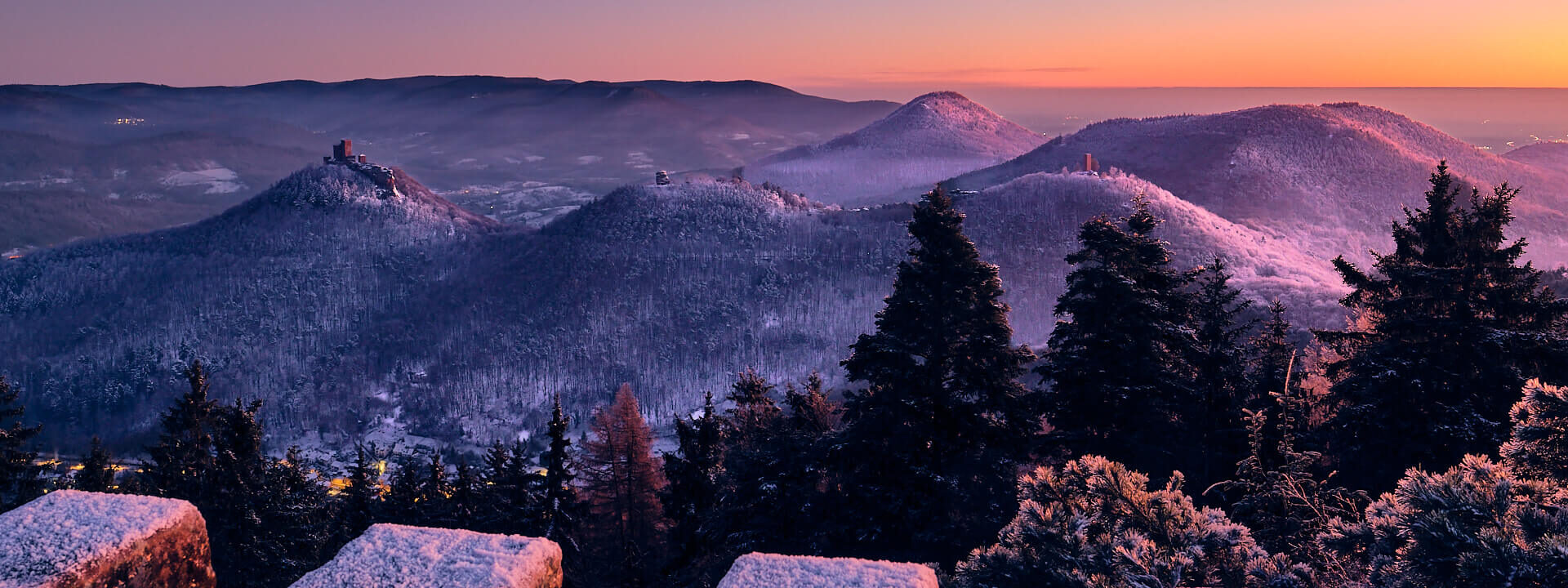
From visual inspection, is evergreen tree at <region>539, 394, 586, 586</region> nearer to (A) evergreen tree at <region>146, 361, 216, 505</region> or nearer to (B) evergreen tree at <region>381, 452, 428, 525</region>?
(B) evergreen tree at <region>381, 452, 428, 525</region>

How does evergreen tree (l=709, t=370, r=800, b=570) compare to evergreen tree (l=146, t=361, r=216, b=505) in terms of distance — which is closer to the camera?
evergreen tree (l=709, t=370, r=800, b=570)

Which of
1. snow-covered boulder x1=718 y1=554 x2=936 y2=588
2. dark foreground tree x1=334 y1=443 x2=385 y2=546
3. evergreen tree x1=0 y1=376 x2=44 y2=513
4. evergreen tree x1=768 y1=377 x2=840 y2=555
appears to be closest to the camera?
snow-covered boulder x1=718 y1=554 x2=936 y2=588

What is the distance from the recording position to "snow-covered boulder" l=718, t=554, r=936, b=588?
5.27 m

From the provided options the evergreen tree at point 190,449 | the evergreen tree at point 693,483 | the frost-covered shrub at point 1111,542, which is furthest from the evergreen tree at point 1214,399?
the evergreen tree at point 190,449

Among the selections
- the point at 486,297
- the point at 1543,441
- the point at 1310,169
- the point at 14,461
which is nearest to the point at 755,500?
the point at 1543,441

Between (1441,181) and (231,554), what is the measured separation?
3612cm

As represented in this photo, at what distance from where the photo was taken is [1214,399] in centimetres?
2220

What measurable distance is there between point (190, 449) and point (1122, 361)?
31726 mm

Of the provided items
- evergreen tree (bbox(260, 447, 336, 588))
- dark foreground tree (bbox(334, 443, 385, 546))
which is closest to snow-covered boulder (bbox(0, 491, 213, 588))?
evergreen tree (bbox(260, 447, 336, 588))

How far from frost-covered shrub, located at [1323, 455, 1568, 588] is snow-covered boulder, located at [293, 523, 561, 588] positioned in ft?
23.2

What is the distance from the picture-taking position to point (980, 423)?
21.8m

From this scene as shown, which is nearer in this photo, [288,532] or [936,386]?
[936,386]

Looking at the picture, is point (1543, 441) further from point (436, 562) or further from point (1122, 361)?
point (1122, 361)

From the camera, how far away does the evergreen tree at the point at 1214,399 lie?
21.1 meters
